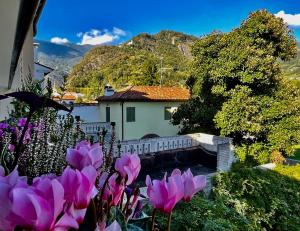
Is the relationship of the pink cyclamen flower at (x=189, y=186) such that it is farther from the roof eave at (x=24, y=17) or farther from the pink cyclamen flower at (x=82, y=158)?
the roof eave at (x=24, y=17)

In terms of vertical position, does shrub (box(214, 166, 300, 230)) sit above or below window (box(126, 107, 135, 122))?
below

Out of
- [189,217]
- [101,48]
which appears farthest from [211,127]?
[101,48]

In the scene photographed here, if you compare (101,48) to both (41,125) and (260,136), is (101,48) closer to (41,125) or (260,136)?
(260,136)

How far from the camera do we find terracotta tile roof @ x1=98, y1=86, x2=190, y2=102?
18219 millimetres

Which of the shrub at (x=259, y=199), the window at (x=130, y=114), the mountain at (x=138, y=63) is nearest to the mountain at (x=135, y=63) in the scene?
the mountain at (x=138, y=63)

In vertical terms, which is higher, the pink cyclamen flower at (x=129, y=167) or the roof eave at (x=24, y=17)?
the roof eave at (x=24, y=17)

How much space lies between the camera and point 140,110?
18406 millimetres

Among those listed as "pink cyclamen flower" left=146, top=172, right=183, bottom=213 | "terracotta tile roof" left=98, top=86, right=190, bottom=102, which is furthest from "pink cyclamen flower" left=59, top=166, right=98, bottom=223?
"terracotta tile roof" left=98, top=86, right=190, bottom=102

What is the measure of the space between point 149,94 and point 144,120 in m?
1.68

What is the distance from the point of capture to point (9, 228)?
20.5 inches

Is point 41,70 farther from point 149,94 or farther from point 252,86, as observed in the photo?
point 252,86

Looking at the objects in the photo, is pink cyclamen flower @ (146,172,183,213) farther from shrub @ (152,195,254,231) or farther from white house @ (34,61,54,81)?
white house @ (34,61,54,81)

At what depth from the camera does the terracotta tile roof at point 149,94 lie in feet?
59.8

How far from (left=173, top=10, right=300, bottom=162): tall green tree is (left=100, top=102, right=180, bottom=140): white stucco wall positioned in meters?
4.86
